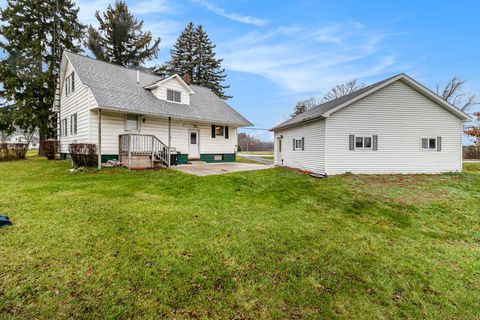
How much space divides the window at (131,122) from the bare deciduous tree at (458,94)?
1488 inches

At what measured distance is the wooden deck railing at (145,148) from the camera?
437 inches

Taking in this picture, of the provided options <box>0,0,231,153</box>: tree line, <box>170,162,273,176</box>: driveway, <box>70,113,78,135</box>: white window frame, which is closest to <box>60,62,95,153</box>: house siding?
<box>70,113,78,135</box>: white window frame

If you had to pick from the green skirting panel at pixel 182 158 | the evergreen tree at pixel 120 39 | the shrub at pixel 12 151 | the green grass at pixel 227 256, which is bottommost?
the green grass at pixel 227 256

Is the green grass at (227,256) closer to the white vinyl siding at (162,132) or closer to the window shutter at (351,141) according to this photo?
the white vinyl siding at (162,132)

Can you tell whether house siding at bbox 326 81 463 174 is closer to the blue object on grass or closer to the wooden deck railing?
the wooden deck railing

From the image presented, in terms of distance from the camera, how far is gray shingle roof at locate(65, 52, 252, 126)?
38.8 feet

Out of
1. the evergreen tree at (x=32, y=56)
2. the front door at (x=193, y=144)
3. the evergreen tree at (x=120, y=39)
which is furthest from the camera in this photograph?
the evergreen tree at (x=120, y=39)

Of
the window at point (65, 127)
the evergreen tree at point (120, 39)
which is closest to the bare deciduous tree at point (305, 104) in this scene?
the evergreen tree at point (120, 39)

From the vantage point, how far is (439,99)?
40.6ft

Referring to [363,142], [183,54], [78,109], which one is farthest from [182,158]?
[183,54]

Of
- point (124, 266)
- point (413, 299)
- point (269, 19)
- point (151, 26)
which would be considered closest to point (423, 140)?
point (269, 19)

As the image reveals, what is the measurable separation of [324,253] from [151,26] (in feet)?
98.8

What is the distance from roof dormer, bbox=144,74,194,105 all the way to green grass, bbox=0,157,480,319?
914cm

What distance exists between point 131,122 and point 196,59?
23.2 m
